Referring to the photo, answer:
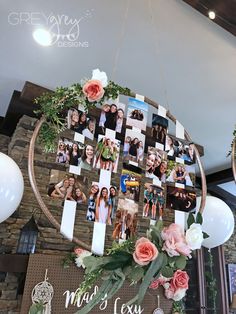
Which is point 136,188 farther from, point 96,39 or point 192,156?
point 96,39

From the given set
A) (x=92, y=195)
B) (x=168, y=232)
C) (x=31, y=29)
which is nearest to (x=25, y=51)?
(x=31, y=29)

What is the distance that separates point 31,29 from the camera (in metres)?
1.86

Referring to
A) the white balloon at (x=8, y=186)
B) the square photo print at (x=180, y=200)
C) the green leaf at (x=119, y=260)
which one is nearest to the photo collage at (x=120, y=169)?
the square photo print at (x=180, y=200)

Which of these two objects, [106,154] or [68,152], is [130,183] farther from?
[68,152]

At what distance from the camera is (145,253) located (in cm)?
92

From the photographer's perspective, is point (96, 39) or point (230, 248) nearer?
point (96, 39)

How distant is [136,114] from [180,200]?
0.45 meters

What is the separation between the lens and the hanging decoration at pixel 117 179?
38.8 inches

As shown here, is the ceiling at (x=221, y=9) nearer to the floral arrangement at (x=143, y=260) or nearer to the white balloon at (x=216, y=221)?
the white balloon at (x=216, y=221)

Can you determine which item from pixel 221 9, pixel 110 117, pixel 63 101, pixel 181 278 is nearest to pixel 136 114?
pixel 110 117

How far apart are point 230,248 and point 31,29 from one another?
5.23 meters
